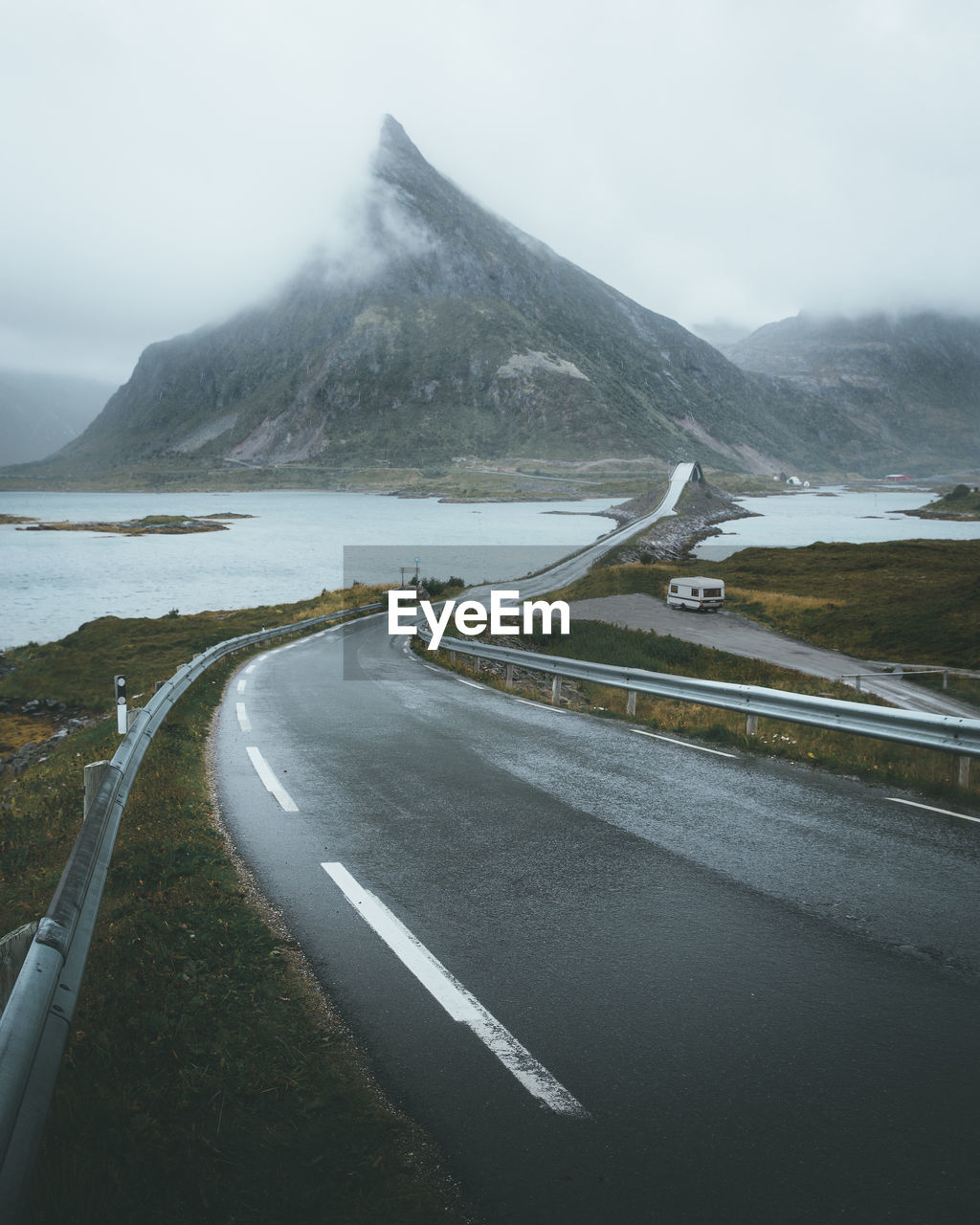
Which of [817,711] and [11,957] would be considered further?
[817,711]

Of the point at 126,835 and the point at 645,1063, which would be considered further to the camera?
the point at 126,835

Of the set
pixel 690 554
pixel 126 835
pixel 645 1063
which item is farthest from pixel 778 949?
pixel 690 554

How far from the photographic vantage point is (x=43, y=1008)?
3227 mm

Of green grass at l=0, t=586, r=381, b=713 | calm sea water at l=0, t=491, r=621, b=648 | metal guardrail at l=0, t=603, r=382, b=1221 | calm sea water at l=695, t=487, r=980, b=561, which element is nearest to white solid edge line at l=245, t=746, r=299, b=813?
metal guardrail at l=0, t=603, r=382, b=1221

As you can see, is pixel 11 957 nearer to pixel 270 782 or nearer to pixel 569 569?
pixel 270 782

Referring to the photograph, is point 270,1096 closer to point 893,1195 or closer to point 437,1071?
point 437,1071

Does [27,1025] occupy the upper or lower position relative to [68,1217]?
upper

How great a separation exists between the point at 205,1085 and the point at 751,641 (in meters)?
39.1

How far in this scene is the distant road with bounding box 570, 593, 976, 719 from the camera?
2990cm

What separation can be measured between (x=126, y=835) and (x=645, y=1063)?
5301 mm

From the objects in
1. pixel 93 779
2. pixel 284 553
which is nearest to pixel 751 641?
pixel 93 779

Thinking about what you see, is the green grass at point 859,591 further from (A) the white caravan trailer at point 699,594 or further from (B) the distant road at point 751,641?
(A) the white caravan trailer at point 699,594

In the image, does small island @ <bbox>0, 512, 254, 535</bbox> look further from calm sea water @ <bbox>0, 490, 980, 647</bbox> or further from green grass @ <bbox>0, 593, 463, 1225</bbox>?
green grass @ <bbox>0, 593, 463, 1225</bbox>

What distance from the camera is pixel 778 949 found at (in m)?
4.89
